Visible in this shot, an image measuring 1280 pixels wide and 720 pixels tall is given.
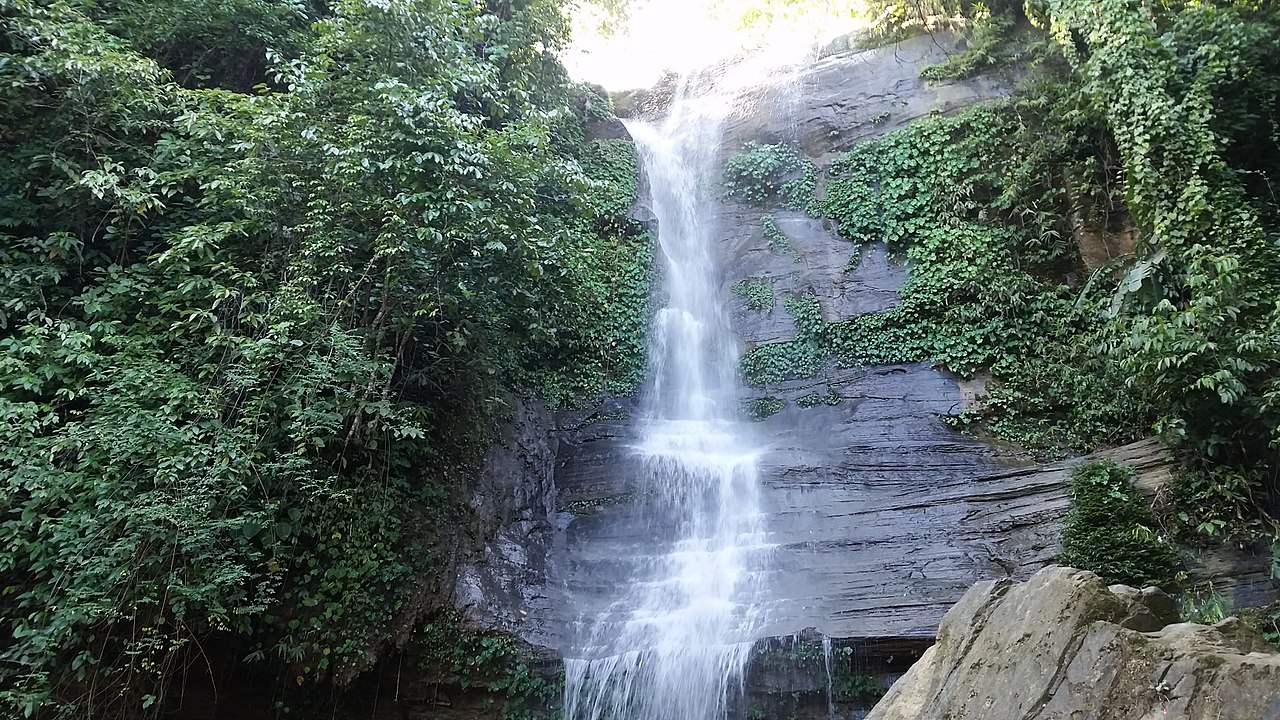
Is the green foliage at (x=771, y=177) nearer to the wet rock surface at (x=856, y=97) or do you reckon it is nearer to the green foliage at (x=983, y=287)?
the wet rock surface at (x=856, y=97)

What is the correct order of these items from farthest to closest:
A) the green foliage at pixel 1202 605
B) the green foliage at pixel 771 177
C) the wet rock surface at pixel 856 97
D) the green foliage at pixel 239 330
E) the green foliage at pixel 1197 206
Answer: the green foliage at pixel 771 177, the wet rock surface at pixel 856 97, the green foliage at pixel 1197 206, the green foliage at pixel 1202 605, the green foliage at pixel 239 330

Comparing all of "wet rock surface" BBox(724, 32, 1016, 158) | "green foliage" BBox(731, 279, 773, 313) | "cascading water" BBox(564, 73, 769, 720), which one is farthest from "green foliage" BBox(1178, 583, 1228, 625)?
"wet rock surface" BBox(724, 32, 1016, 158)

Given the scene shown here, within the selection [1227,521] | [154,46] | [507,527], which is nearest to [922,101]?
[1227,521]

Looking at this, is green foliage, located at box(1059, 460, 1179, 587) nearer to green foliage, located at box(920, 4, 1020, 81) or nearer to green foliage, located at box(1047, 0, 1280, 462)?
green foliage, located at box(1047, 0, 1280, 462)

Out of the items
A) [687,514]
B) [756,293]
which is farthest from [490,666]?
[756,293]

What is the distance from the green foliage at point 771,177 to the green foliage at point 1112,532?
26.2 feet

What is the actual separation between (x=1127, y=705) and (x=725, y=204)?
42.5 ft

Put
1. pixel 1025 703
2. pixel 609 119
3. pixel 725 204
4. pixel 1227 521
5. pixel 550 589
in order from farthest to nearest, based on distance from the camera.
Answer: pixel 609 119 → pixel 725 204 → pixel 550 589 → pixel 1227 521 → pixel 1025 703

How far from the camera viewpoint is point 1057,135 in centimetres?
1208

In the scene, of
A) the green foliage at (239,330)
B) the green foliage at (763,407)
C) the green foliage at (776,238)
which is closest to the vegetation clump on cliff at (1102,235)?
the green foliage at (763,407)

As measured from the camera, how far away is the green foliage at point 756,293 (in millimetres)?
13219

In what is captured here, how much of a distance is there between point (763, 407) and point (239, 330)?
7.69 meters

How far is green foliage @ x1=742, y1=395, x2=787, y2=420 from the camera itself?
1173 cm

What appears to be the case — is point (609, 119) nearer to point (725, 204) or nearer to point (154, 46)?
point (725, 204)
